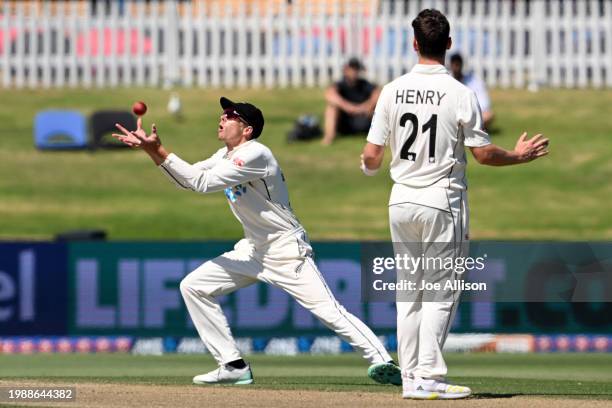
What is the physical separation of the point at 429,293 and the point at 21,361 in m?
6.65

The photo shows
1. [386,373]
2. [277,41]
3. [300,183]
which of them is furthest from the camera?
[277,41]

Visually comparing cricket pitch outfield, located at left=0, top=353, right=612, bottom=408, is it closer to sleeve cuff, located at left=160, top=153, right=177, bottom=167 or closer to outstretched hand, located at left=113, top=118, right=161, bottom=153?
sleeve cuff, located at left=160, top=153, right=177, bottom=167

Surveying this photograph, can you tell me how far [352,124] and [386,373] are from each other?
44.6ft

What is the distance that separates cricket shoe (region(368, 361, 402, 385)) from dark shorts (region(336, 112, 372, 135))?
514 inches

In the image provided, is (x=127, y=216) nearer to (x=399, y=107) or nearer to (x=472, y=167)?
(x=472, y=167)

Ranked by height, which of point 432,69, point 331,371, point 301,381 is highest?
point 432,69

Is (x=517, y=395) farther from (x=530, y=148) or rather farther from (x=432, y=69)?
(x=432, y=69)

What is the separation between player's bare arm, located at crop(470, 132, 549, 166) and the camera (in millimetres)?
8469

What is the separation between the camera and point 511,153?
8531 millimetres

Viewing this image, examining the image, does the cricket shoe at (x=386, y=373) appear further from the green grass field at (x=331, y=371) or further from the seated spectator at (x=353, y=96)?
the seated spectator at (x=353, y=96)

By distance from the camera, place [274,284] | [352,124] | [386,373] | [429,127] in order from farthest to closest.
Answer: [352,124]
[274,284]
[386,373]
[429,127]

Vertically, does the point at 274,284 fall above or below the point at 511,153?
below

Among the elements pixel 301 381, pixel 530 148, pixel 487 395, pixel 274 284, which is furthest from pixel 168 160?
pixel 487 395

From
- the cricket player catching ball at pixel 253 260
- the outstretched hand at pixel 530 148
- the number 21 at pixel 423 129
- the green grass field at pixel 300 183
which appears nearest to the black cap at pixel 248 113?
the cricket player catching ball at pixel 253 260
